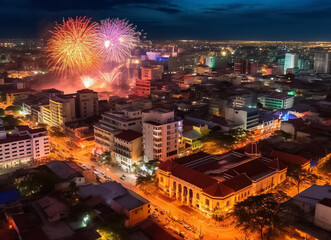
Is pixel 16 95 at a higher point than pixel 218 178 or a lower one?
higher

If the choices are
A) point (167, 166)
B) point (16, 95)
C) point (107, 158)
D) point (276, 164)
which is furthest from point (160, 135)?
point (16, 95)

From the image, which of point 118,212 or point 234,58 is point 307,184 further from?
point 234,58

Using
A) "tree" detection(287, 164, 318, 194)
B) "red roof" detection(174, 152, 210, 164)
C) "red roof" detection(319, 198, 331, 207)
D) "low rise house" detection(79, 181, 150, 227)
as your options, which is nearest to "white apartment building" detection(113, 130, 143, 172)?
"red roof" detection(174, 152, 210, 164)

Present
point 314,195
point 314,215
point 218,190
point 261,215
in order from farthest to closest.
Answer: point 314,195 < point 218,190 < point 314,215 < point 261,215

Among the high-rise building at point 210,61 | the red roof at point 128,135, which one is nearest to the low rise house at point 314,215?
the red roof at point 128,135

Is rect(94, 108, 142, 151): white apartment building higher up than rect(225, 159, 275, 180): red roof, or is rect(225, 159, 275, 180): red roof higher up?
rect(94, 108, 142, 151): white apartment building

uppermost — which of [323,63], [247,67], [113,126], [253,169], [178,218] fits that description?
[323,63]

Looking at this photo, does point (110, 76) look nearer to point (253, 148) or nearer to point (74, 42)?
point (74, 42)

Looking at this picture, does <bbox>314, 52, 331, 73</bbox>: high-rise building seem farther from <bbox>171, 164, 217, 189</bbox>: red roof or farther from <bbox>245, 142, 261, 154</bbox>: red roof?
<bbox>171, 164, 217, 189</bbox>: red roof
